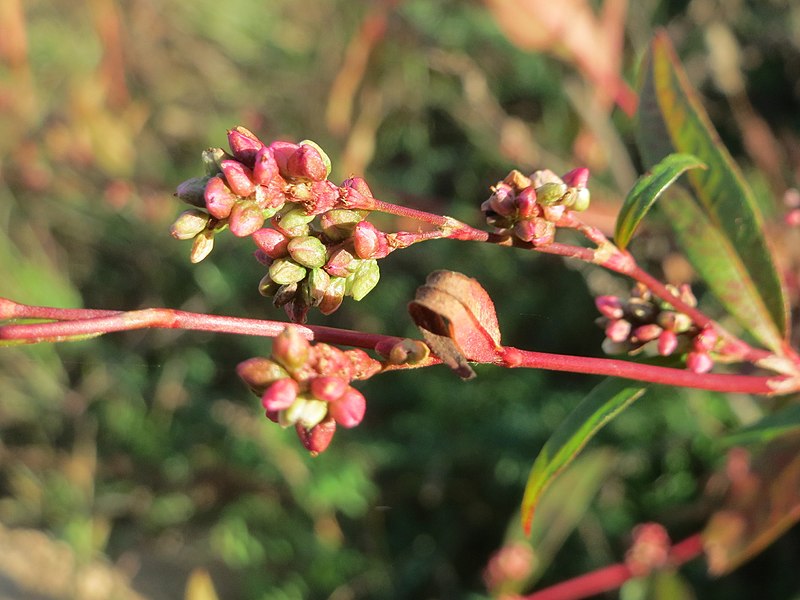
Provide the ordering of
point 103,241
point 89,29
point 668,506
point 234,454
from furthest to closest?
point 89,29 → point 103,241 → point 234,454 → point 668,506

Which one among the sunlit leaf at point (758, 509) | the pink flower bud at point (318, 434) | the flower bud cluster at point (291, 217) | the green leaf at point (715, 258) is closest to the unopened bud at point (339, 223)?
the flower bud cluster at point (291, 217)

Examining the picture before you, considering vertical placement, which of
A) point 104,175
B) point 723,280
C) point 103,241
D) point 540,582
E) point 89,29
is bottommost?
point 540,582

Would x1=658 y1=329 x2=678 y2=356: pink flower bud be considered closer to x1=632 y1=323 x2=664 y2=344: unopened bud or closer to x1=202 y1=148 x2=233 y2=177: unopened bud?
x1=632 y1=323 x2=664 y2=344: unopened bud

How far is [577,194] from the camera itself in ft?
1.58

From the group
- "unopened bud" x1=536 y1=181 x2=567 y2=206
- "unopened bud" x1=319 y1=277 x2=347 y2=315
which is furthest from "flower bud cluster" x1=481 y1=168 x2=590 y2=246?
"unopened bud" x1=319 y1=277 x2=347 y2=315

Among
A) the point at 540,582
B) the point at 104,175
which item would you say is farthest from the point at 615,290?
the point at 104,175

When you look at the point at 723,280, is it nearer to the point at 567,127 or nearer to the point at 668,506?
the point at 668,506

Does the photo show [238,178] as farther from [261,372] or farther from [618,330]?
[618,330]

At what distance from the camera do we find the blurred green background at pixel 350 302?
137 cm

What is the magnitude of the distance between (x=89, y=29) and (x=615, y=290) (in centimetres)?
178

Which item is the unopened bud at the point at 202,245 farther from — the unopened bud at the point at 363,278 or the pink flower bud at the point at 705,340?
the pink flower bud at the point at 705,340

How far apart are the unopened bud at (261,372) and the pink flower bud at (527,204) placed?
0.17 m

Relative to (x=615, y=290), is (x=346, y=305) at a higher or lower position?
lower

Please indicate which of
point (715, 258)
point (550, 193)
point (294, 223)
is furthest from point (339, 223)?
point (715, 258)
